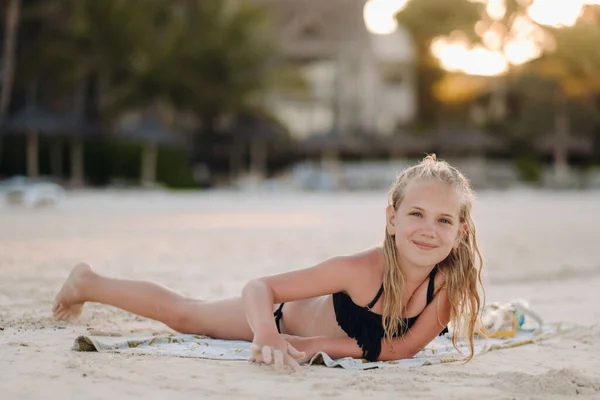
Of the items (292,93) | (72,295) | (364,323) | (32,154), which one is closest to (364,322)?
(364,323)

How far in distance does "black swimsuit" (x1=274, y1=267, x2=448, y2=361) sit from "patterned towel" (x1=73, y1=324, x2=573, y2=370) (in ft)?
0.23

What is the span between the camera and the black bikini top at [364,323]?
3.73 metres

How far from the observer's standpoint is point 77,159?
28.0m

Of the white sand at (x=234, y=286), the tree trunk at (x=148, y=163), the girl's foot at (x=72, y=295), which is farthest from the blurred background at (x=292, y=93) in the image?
the girl's foot at (x=72, y=295)

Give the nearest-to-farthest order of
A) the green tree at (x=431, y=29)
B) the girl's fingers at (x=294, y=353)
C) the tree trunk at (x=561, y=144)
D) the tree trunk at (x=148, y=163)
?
the girl's fingers at (x=294, y=353) → the tree trunk at (x=148, y=163) → the tree trunk at (x=561, y=144) → the green tree at (x=431, y=29)

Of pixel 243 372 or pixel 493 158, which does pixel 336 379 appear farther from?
pixel 493 158

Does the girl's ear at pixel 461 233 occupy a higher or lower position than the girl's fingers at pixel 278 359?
higher

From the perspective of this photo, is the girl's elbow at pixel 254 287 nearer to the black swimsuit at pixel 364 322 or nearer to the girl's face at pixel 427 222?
the black swimsuit at pixel 364 322

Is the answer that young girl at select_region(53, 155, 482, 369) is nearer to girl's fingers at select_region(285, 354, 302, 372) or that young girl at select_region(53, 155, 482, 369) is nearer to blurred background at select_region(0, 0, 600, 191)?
girl's fingers at select_region(285, 354, 302, 372)

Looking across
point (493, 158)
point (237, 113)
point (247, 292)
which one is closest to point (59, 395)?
point (247, 292)

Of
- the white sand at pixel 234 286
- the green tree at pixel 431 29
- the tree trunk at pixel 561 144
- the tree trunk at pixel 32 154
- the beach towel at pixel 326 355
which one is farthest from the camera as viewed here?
the green tree at pixel 431 29

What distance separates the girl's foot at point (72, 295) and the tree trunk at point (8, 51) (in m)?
24.3

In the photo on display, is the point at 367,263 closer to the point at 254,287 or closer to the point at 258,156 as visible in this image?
the point at 254,287

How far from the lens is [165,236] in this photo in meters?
11.4
